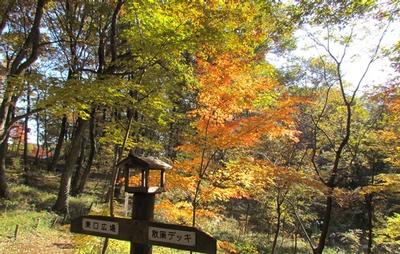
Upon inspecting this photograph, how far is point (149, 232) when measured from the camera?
293 centimetres

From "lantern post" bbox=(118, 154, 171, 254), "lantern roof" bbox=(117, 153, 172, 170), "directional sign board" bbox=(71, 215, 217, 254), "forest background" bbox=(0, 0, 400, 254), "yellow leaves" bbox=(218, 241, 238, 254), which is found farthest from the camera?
"yellow leaves" bbox=(218, 241, 238, 254)

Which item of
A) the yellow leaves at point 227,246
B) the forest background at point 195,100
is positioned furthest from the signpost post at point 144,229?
the yellow leaves at point 227,246

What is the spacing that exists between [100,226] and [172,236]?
0.81 meters

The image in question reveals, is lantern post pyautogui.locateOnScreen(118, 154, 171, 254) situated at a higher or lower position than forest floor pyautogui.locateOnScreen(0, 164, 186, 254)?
higher

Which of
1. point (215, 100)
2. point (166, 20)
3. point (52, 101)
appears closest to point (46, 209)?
point (52, 101)

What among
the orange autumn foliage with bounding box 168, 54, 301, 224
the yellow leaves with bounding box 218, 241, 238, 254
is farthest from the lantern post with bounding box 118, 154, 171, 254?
the yellow leaves with bounding box 218, 241, 238, 254

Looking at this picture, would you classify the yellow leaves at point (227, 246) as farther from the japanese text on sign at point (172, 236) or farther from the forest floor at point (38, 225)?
the japanese text on sign at point (172, 236)

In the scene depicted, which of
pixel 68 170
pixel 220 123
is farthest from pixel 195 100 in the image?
pixel 68 170

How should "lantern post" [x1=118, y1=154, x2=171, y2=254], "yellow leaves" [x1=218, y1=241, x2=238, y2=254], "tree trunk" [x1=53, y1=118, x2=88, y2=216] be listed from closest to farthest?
1. "lantern post" [x1=118, y1=154, x2=171, y2=254]
2. "yellow leaves" [x1=218, y1=241, x2=238, y2=254]
3. "tree trunk" [x1=53, y1=118, x2=88, y2=216]

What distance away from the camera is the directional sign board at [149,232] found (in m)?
2.66

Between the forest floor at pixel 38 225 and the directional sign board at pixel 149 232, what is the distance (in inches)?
218

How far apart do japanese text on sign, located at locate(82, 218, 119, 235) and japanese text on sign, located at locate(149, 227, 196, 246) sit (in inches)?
15.7

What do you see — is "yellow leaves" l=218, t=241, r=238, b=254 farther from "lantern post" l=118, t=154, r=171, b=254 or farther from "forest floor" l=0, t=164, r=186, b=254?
"lantern post" l=118, t=154, r=171, b=254

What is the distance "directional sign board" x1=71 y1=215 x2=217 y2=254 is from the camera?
266cm
